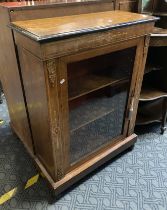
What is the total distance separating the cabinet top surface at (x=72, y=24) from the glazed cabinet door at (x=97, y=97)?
85mm

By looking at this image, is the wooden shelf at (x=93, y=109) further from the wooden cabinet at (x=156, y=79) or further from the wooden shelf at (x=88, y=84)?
the wooden cabinet at (x=156, y=79)

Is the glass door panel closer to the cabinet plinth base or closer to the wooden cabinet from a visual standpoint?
the cabinet plinth base

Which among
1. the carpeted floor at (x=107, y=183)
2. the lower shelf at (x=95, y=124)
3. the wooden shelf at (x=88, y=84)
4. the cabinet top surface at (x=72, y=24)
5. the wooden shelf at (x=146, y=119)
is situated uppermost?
the cabinet top surface at (x=72, y=24)

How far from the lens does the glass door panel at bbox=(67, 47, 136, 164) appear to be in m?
0.89

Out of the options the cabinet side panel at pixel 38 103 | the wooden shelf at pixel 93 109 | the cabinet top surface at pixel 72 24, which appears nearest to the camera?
the cabinet top surface at pixel 72 24

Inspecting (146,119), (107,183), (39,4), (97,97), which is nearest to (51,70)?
(39,4)

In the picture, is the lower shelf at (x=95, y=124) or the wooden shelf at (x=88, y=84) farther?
the lower shelf at (x=95, y=124)

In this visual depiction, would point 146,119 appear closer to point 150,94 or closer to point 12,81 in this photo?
point 150,94

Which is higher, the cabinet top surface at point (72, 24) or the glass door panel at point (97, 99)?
the cabinet top surface at point (72, 24)

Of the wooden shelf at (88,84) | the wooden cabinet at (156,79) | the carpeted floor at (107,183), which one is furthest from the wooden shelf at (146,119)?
the wooden shelf at (88,84)

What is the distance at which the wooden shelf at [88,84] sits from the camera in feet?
2.82

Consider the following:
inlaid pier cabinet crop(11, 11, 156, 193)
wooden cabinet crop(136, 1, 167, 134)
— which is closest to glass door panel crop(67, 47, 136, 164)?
inlaid pier cabinet crop(11, 11, 156, 193)

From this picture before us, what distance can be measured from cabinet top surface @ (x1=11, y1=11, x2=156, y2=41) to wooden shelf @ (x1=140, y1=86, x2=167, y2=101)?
47 centimetres

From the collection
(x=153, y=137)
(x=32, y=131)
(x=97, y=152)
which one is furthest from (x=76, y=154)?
(x=153, y=137)
